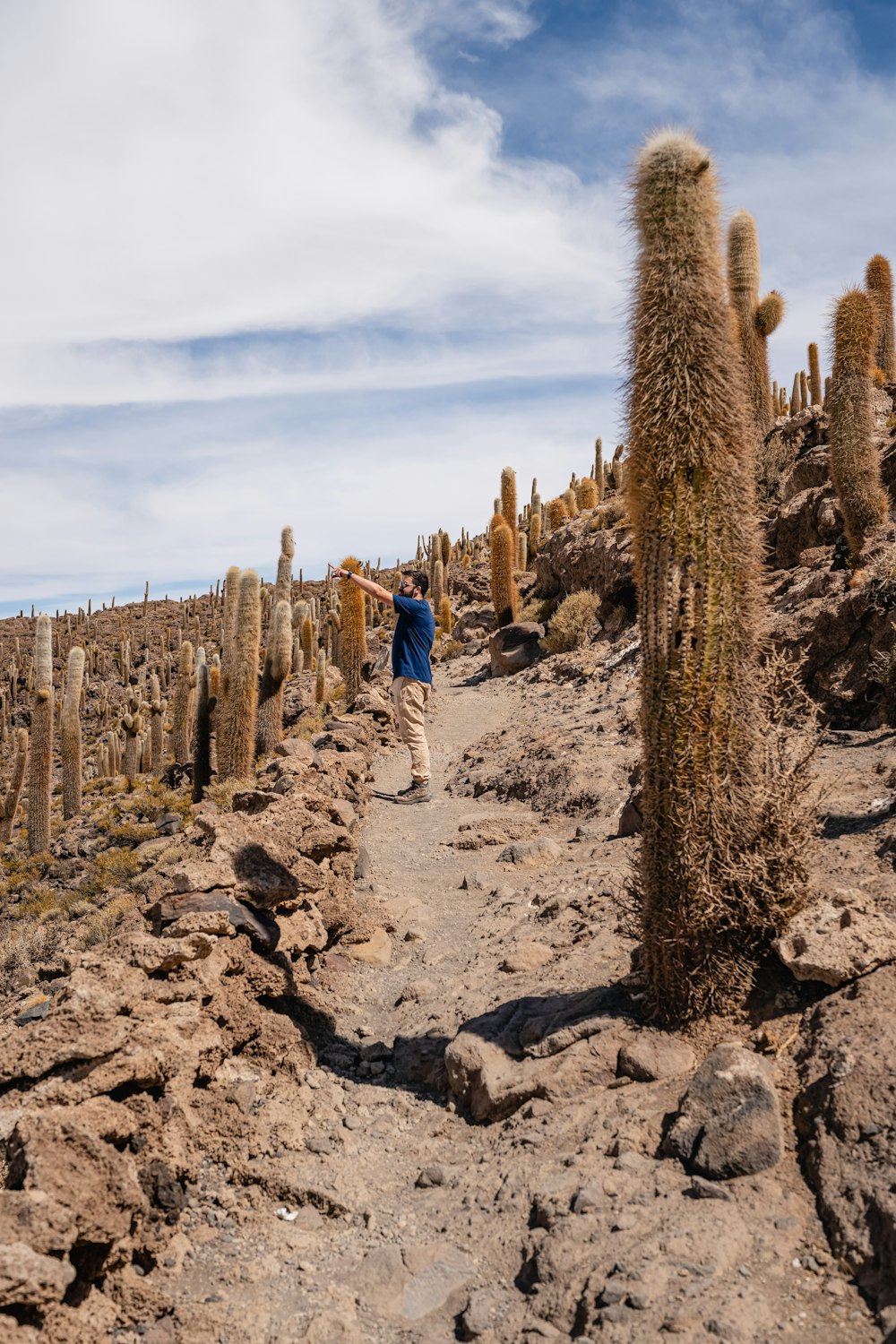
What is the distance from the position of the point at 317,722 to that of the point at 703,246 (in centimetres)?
1655

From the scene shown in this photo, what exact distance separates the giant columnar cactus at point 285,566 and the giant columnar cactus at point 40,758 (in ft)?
18.2

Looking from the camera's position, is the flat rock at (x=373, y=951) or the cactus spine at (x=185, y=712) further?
the cactus spine at (x=185, y=712)

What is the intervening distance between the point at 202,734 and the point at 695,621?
45.8ft

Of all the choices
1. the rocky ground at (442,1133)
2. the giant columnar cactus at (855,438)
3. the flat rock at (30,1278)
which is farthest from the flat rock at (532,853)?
the giant columnar cactus at (855,438)

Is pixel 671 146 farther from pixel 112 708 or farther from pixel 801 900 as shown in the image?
pixel 112 708

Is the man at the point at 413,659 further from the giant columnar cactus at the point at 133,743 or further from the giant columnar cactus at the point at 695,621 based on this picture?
the giant columnar cactus at the point at 133,743

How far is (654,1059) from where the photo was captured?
141 inches

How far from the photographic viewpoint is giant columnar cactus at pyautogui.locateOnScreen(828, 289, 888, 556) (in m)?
10.2

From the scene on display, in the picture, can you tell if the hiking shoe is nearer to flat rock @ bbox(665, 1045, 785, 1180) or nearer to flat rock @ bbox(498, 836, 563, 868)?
flat rock @ bbox(498, 836, 563, 868)

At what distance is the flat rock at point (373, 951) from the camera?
584cm

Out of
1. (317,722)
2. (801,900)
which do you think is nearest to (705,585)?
(801,900)

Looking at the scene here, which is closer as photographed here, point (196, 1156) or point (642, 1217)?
point (642, 1217)

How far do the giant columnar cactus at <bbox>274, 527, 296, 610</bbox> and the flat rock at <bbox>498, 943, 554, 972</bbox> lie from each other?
44.6ft

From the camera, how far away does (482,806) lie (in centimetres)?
916
